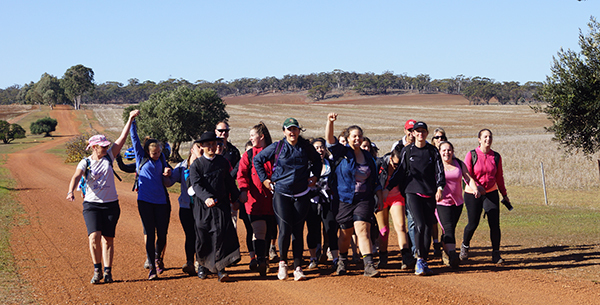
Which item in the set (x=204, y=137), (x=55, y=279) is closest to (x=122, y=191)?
(x=55, y=279)

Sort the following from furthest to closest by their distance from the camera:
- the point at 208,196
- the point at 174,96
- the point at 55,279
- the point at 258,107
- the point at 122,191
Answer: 1. the point at 258,107
2. the point at 174,96
3. the point at 122,191
4. the point at 55,279
5. the point at 208,196

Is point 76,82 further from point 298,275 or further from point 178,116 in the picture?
point 298,275

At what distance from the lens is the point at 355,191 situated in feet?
23.8

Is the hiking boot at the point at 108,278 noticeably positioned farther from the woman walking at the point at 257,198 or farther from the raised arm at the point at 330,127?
the raised arm at the point at 330,127

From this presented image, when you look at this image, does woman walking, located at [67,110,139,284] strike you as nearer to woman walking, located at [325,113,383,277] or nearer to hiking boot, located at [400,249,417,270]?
woman walking, located at [325,113,383,277]

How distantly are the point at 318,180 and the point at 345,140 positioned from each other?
108 cm

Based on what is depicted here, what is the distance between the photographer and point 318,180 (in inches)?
295

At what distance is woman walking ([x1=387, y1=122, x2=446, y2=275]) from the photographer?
737cm

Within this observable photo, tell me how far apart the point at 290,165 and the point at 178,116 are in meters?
30.9

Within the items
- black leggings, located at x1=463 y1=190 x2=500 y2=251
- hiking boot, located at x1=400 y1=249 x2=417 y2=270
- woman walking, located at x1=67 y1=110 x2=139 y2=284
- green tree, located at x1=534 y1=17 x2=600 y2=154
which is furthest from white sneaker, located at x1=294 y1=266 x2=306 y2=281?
green tree, located at x1=534 y1=17 x2=600 y2=154

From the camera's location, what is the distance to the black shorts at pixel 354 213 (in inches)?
284

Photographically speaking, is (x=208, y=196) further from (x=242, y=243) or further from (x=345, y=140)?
Answer: (x=242, y=243)

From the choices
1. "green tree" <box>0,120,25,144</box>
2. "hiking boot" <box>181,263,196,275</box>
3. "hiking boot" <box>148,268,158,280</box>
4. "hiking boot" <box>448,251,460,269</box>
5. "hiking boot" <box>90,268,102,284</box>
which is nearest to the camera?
"hiking boot" <box>90,268,102,284</box>

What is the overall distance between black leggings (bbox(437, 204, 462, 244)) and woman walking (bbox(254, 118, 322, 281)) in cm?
205
